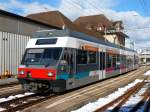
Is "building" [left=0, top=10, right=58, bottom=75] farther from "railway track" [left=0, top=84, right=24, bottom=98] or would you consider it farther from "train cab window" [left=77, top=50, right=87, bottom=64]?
"train cab window" [left=77, top=50, right=87, bottom=64]

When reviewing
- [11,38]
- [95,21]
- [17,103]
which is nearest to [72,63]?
[17,103]

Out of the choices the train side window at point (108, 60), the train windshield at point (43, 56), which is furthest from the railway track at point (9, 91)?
the train side window at point (108, 60)

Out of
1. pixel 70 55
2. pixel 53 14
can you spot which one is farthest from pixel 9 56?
pixel 53 14

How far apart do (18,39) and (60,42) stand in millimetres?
13463

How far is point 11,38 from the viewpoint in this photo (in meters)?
25.8

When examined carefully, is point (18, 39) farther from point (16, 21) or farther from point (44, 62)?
point (44, 62)

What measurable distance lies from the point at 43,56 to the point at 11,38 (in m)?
12.7

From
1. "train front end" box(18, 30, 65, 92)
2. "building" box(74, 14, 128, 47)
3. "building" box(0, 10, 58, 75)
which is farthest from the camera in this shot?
"building" box(74, 14, 128, 47)

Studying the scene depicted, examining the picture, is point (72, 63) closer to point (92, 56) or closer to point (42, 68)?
point (42, 68)

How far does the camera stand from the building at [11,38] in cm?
2483

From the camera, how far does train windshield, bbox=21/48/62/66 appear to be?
13.5 meters

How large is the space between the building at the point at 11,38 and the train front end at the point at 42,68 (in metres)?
10.9

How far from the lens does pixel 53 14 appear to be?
66.0 meters

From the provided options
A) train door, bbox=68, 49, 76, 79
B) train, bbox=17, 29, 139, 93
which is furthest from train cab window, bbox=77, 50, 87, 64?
train door, bbox=68, 49, 76, 79
